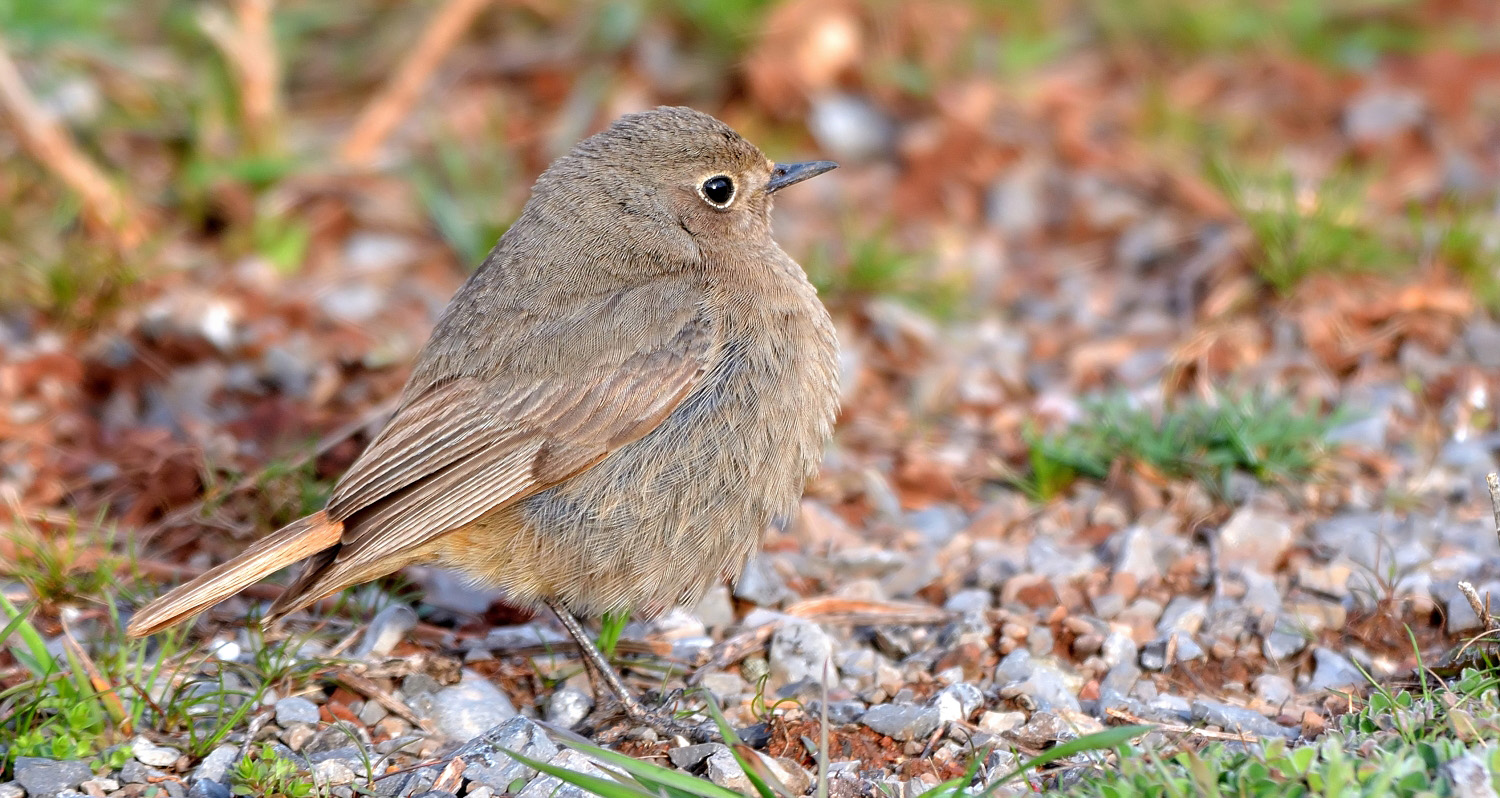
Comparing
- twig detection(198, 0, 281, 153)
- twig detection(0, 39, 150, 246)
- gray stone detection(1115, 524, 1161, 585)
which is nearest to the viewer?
gray stone detection(1115, 524, 1161, 585)

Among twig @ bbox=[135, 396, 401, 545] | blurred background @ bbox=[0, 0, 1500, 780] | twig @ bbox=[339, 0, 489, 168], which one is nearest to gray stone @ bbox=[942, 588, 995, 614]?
blurred background @ bbox=[0, 0, 1500, 780]

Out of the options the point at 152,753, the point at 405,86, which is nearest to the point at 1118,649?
the point at 152,753

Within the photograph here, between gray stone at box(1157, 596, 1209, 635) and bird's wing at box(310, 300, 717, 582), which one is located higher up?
bird's wing at box(310, 300, 717, 582)

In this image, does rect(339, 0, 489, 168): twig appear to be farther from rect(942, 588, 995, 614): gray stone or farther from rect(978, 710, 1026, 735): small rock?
rect(978, 710, 1026, 735): small rock

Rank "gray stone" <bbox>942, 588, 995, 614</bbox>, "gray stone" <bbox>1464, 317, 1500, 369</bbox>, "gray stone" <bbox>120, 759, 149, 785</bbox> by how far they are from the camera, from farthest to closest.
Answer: "gray stone" <bbox>1464, 317, 1500, 369</bbox> < "gray stone" <bbox>942, 588, 995, 614</bbox> < "gray stone" <bbox>120, 759, 149, 785</bbox>

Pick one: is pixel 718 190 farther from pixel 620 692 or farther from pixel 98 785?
pixel 98 785

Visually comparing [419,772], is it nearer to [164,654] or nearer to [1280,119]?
A: [164,654]

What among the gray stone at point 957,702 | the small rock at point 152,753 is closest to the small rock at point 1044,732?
the gray stone at point 957,702
